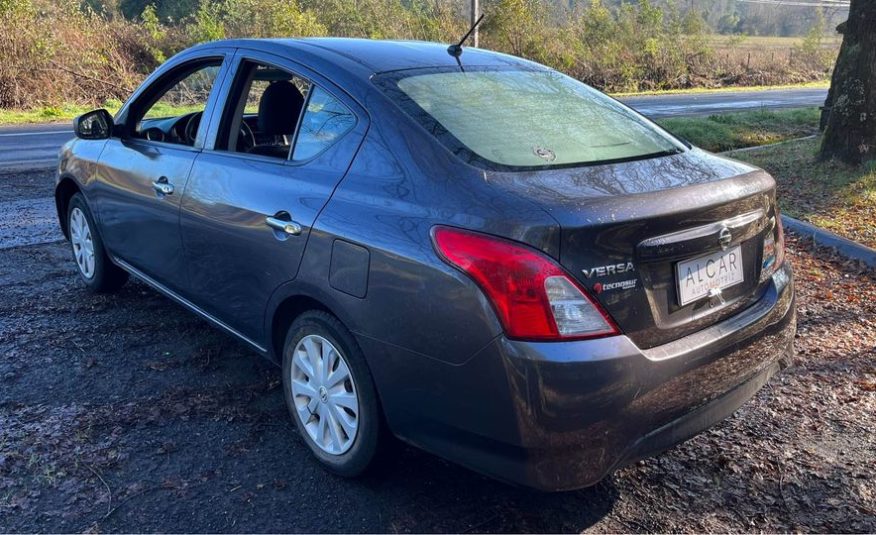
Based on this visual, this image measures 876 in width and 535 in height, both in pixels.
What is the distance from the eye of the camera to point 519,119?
306 cm

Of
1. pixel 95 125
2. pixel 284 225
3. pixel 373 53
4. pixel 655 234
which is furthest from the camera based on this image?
pixel 95 125

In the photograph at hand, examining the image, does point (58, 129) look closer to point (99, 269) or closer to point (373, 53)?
point (99, 269)

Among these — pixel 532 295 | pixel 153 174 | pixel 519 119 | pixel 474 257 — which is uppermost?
pixel 519 119

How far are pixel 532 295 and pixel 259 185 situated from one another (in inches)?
57.8

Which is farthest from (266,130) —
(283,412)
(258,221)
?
(283,412)

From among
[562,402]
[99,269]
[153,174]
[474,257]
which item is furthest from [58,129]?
[562,402]

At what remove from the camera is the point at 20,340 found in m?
4.22

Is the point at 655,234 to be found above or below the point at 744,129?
above

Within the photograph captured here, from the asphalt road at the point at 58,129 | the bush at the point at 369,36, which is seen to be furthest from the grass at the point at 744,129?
the bush at the point at 369,36

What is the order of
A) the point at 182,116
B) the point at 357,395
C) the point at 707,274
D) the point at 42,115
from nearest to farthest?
1. the point at 707,274
2. the point at 357,395
3. the point at 182,116
4. the point at 42,115

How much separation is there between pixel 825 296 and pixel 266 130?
376cm

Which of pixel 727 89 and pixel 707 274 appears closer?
pixel 707 274

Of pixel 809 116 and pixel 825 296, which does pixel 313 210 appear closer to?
pixel 825 296

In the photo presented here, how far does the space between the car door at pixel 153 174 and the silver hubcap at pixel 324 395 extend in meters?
1.15
